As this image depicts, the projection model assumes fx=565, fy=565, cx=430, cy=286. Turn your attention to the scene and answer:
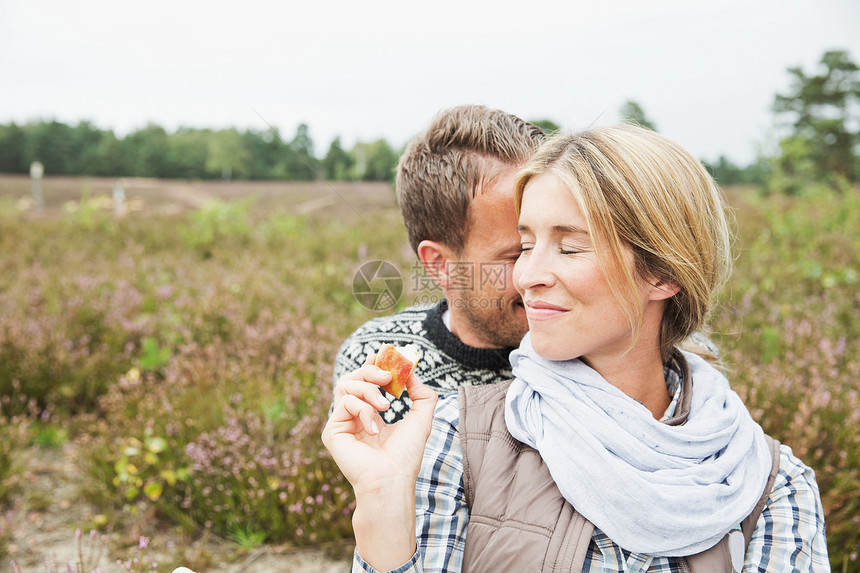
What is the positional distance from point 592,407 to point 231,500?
82.0 inches

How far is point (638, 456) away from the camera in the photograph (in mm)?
1350

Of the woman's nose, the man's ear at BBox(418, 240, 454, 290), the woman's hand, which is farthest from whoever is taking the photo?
the man's ear at BBox(418, 240, 454, 290)

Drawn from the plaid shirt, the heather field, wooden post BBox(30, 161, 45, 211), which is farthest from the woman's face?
wooden post BBox(30, 161, 45, 211)

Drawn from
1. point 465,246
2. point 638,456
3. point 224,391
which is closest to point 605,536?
point 638,456

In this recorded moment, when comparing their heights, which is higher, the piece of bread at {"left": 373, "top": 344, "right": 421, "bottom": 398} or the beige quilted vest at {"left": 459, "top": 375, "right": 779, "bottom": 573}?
the piece of bread at {"left": 373, "top": 344, "right": 421, "bottom": 398}

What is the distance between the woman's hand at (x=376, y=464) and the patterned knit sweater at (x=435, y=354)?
1.83ft

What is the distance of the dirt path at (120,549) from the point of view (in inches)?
104

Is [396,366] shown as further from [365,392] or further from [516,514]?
[516,514]

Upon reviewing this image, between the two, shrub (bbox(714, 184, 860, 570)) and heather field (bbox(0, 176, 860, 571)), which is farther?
heather field (bbox(0, 176, 860, 571))

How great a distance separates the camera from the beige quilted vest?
4.12 feet

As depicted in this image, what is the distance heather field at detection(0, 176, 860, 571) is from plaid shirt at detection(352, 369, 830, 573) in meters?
0.87

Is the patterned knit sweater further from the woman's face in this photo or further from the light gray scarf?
the woman's face

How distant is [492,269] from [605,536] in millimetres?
871

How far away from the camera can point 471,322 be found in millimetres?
1948
